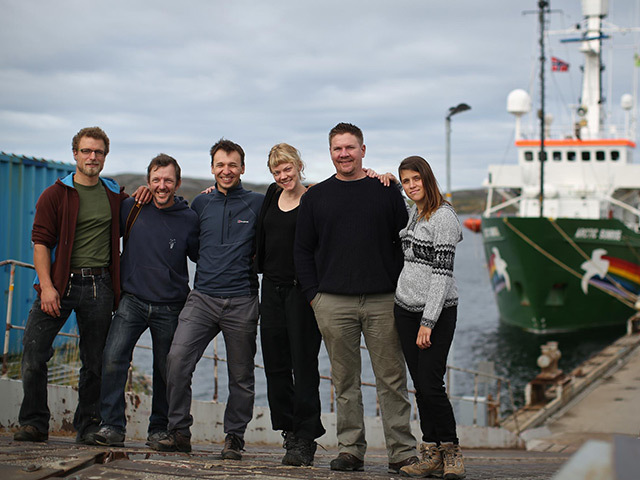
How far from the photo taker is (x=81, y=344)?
438 centimetres

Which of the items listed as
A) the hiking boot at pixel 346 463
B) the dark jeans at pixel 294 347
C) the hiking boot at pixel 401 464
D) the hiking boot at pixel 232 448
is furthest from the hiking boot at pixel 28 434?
the hiking boot at pixel 401 464

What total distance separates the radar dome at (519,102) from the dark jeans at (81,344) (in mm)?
26462

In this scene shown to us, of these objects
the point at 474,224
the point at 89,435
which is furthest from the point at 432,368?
the point at 474,224

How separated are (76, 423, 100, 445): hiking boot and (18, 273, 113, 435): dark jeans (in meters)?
0.01

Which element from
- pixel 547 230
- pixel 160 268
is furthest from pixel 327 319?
pixel 547 230

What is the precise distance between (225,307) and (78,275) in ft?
2.84

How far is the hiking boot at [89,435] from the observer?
4.27 metres

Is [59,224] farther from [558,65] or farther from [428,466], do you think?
[558,65]

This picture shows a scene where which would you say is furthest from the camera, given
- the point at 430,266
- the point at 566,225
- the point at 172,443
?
the point at 566,225

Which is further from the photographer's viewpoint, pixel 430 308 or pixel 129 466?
pixel 430 308

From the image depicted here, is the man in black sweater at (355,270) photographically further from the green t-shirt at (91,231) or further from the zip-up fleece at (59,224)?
the zip-up fleece at (59,224)

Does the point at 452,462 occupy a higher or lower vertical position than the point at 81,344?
lower

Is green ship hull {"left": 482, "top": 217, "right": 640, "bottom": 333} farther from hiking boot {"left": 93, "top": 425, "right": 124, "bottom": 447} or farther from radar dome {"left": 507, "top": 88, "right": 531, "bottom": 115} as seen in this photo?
hiking boot {"left": 93, "top": 425, "right": 124, "bottom": 447}

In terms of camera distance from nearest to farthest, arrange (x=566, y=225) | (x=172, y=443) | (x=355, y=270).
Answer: (x=355, y=270)
(x=172, y=443)
(x=566, y=225)
